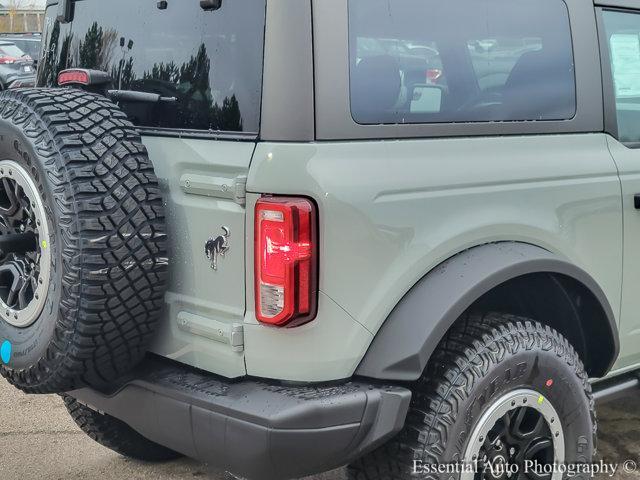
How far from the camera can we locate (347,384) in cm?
220

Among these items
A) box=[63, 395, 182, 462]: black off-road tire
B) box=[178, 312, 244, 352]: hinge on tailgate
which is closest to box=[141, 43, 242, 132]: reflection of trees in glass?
box=[178, 312, 244, 352]: hinge on tailgate

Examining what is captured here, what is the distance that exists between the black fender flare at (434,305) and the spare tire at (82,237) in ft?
2.20

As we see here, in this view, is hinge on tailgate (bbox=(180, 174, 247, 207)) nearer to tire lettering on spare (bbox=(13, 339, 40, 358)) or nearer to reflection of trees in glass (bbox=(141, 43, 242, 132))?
reflection of trees in glass (bbox=(141, 43, 242, 132))

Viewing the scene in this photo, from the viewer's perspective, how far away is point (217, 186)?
7.16 feet

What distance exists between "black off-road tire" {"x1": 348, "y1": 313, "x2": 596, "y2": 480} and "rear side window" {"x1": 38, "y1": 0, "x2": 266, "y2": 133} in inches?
35.6

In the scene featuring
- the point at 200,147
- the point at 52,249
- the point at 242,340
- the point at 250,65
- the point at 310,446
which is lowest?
the point at 310,446

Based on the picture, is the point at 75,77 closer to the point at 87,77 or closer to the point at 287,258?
the point at 87,77

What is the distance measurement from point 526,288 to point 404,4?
1051 millimetres

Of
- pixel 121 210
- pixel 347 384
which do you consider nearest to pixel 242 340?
pixel 347 384

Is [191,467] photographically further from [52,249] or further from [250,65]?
[250,65]

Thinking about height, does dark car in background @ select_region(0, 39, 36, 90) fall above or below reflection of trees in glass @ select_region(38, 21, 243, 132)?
above

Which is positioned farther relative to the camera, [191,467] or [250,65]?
[191,467]
